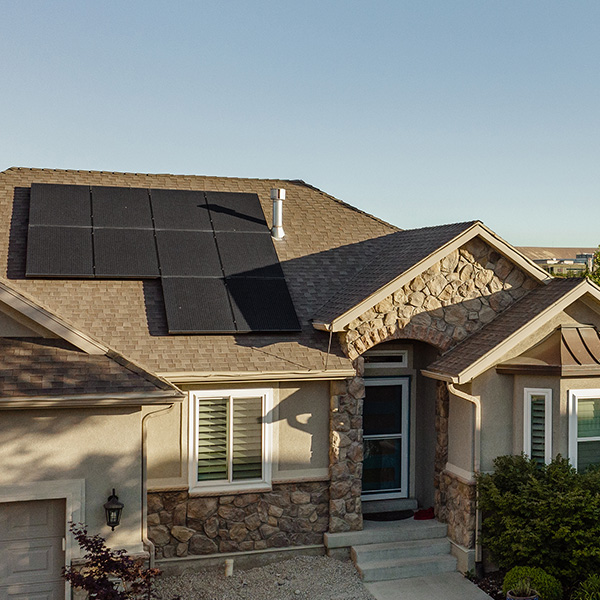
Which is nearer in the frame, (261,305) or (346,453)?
(346,453)

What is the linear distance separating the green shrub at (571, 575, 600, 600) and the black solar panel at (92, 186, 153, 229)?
9.10 m

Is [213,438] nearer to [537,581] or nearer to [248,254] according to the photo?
[248,254]

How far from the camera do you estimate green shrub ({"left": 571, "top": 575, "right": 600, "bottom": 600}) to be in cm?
938

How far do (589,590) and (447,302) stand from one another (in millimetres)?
4742

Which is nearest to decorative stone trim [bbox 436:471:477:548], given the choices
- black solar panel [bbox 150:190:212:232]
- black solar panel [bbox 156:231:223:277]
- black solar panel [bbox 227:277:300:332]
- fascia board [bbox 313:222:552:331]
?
fascia board [bbox 313:222:552:331]

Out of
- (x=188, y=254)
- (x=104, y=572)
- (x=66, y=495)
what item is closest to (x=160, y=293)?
(x=188, y=254)

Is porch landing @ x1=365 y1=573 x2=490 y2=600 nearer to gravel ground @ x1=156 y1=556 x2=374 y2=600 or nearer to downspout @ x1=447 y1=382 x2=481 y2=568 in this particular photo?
gravel ground @ x1=156 y1=556 x2=374 y2=600

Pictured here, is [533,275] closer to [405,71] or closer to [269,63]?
[405,71]

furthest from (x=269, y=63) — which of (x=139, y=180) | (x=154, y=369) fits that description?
(x=154, y=369)

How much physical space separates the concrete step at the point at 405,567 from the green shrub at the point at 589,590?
6.75ft

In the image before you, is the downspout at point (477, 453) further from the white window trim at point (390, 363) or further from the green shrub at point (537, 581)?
the white window trim at point (390, 363)

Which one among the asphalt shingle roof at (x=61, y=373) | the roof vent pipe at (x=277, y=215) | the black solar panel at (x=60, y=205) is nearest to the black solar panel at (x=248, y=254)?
the roof vent pipe at (x=277, y=215)

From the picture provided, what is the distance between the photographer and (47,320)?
356 inches

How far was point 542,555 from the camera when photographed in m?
10.0
